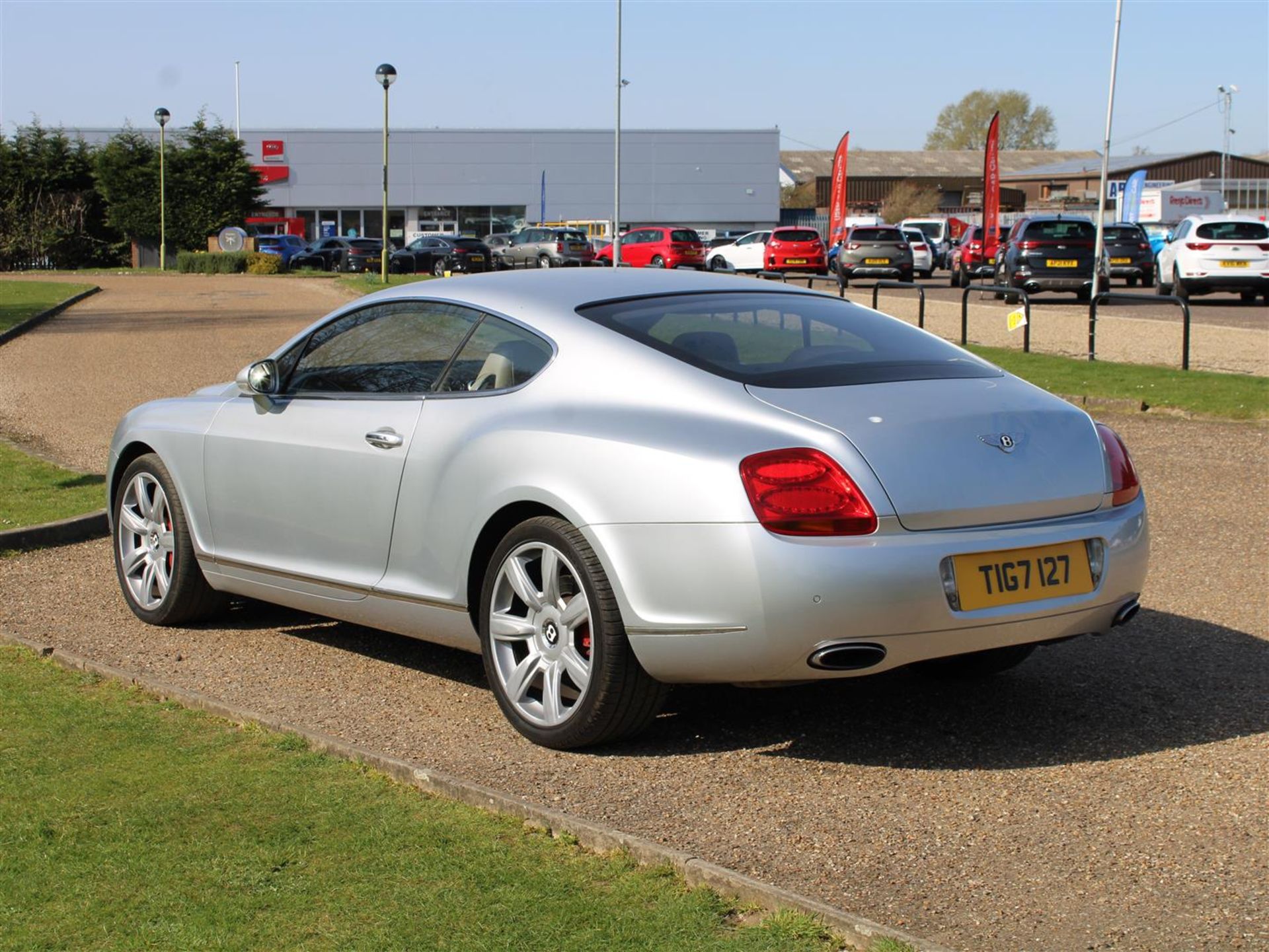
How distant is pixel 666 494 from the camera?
4391mm

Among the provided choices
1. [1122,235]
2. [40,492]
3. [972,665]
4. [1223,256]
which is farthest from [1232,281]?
[972,665]

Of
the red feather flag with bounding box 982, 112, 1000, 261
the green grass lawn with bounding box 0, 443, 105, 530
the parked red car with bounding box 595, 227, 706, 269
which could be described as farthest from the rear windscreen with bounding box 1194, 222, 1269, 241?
the green grass lawn with bounding box 0, 443, 105, 530

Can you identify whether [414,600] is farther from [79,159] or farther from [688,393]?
[79,159]

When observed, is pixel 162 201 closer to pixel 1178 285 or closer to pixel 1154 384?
pixel 1178 285

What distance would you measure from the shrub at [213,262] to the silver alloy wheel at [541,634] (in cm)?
4665

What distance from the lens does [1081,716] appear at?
511 cm

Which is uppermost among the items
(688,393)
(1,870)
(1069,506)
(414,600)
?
(688,393)

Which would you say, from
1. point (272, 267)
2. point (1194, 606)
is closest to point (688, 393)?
point (1194, 606)

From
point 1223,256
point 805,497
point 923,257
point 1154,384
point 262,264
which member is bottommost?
point 1154,384

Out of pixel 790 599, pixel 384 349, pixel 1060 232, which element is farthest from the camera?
pixel 1060 232

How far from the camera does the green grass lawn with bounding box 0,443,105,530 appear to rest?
895cm

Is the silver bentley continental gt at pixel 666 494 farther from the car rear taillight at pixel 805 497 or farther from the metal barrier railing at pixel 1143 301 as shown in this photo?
the metal barrier railing at pixel 1143 301

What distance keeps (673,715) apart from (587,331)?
1321mm

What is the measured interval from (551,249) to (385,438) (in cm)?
4457
